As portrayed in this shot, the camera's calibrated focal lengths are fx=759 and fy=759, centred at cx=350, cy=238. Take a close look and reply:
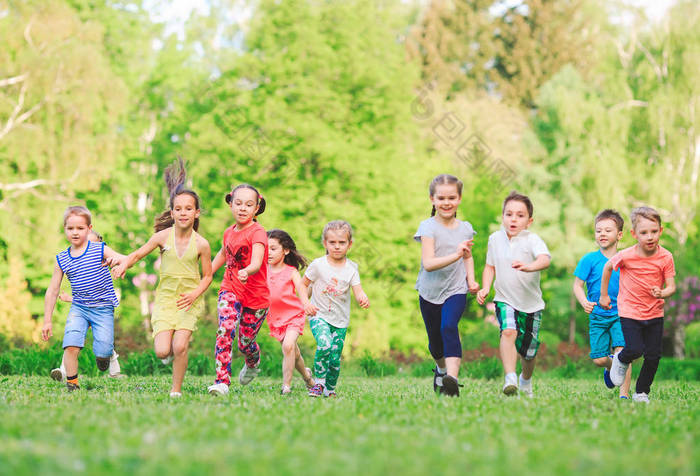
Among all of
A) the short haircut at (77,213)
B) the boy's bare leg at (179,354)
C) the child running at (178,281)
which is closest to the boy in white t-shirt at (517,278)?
the child running at (178,281)

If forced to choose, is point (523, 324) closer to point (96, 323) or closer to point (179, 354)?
point (179, 354)

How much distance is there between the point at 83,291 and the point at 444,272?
4067 mm

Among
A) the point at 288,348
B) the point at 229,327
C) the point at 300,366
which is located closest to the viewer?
the point at 229,327

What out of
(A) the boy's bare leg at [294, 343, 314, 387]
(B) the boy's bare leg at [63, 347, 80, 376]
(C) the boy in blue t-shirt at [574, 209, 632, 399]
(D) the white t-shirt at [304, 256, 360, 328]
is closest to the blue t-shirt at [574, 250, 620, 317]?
(C) the boy in blue t-shirt at [574, 209, 632, 399]

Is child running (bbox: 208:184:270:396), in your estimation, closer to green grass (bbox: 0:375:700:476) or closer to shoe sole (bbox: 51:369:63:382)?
green grass (bbox: 0:375:700:476)

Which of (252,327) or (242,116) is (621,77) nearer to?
(242,116)

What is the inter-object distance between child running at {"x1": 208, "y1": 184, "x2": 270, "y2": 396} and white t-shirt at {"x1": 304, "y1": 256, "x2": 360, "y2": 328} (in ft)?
1.97

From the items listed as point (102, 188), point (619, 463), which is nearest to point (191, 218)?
point (619, 463)

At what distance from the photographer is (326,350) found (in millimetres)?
8586

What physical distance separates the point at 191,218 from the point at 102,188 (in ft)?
84.1

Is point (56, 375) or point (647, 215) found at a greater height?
point (647, 215)

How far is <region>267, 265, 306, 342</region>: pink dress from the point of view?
9.48 metres

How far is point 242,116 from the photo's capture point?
80.3 feet

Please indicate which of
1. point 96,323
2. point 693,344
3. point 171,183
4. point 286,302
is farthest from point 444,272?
point 693,344
